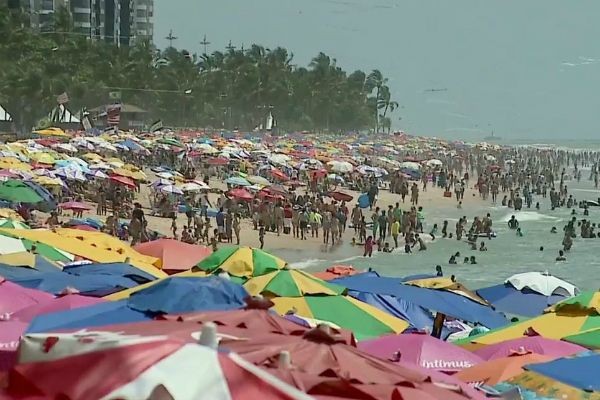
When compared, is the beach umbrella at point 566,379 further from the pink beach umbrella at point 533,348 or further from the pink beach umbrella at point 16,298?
the pink beach umbrella at point 16,298

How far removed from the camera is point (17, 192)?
20.9 meters

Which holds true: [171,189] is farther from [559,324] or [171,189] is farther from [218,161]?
[559,324]

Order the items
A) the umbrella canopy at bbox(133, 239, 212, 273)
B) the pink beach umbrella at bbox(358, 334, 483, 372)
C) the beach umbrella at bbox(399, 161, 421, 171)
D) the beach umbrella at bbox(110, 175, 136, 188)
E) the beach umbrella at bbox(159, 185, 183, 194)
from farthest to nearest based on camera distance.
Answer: the beach umbrella at bbox(399, 161, 421, 171), the beach umbrella at bbox(159, 185, 183, 194), the beach umbrella at bbox(110, 175, 136, 188), the umbrella canopy at bbox(133, 239, 212, 273), the pink beach umbrella at bbox(358, 334, 483, 372)

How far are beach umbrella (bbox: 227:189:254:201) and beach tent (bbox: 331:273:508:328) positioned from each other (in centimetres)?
1888

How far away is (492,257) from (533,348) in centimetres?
2262

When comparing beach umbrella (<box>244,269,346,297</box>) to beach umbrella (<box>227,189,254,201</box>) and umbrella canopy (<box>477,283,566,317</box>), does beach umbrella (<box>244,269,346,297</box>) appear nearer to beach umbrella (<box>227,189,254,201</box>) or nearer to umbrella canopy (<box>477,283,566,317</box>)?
umbrella canopy (<box>477,283,566,317</box>)

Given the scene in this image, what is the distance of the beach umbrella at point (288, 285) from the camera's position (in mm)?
9688

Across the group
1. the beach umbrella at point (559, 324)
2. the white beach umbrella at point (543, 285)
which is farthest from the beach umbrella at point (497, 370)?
the white beach umbrella at point (543, 285)

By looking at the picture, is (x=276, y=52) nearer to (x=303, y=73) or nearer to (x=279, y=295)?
(x=303, y=73)

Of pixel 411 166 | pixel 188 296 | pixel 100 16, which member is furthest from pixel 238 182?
pixel 100 16

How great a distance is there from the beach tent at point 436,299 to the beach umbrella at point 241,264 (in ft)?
3.29

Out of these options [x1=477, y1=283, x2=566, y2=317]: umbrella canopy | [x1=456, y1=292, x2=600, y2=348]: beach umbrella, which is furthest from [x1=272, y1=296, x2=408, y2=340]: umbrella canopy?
[x1=477, y1=283, x2=566, y2=317]: umbrella canopy

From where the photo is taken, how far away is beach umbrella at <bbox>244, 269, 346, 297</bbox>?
969 centimetres

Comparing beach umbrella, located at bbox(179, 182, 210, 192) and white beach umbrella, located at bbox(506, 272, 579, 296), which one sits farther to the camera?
beach umbrella, located at bbox(179, 182, 210, 192)
